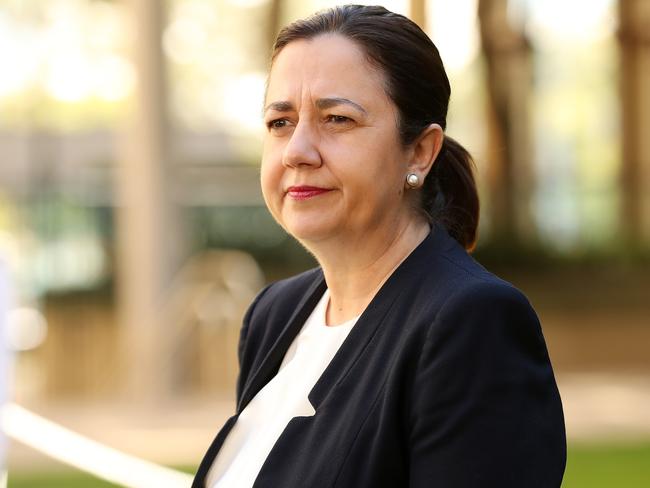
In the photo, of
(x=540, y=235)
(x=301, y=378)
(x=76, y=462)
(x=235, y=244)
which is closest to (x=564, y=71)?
(x=540, y=235)

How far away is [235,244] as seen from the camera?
11781 mm

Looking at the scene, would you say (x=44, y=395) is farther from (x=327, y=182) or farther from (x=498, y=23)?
(x=327, y=182)

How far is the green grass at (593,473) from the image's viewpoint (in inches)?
285

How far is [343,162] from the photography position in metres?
2.47

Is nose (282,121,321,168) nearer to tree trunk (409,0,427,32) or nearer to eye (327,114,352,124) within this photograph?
eye (327,114,352,124)

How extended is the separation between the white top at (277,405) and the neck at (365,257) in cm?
6

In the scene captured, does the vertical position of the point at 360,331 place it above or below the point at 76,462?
above

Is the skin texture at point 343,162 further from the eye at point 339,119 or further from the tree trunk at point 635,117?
the tree trunk at point 635,117

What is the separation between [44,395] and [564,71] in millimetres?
6358

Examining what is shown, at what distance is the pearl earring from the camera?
2527mm

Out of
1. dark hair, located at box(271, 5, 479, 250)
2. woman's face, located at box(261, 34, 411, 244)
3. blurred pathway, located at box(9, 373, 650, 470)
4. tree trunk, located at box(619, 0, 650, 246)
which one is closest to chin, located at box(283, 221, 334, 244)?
woman's face, located at box(261, 34, 411, 244)

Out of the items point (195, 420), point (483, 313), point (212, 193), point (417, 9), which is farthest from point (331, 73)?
point (212, 193)

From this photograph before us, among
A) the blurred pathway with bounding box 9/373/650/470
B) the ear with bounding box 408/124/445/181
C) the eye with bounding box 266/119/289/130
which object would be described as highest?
the eye with bounding box 266/119/289/130

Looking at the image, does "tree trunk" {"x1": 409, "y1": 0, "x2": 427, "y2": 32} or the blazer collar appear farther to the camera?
"tree trunk" {"x1": 409, "y1": 0, "x2": 427, "y2": 32}
